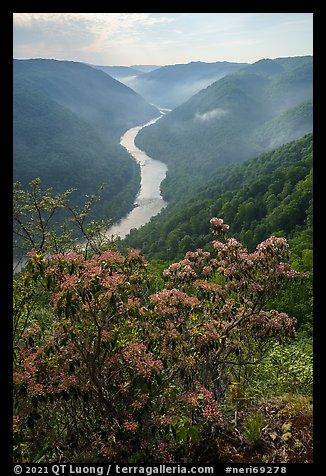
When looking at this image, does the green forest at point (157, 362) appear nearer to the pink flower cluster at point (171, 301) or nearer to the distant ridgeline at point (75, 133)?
the pink flower cluster at point (171, 301)

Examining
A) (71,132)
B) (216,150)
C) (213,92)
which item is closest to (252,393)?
(71,132)

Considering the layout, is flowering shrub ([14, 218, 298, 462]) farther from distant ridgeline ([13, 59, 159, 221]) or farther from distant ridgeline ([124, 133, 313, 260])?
distant ridgeline ([124, 133, 313, 260])

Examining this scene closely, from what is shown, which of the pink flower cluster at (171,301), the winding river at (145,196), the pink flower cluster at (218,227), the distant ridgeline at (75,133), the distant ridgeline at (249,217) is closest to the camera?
the pink flower cluster at (171,301)

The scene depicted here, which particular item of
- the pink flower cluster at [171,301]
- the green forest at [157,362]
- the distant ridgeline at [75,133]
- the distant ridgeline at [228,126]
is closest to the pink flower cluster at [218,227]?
the green forest at [157,362]

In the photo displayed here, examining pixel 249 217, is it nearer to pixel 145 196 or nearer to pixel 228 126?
pixel 145 196

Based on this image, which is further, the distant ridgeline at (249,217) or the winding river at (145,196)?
the winding river at (145,196)
